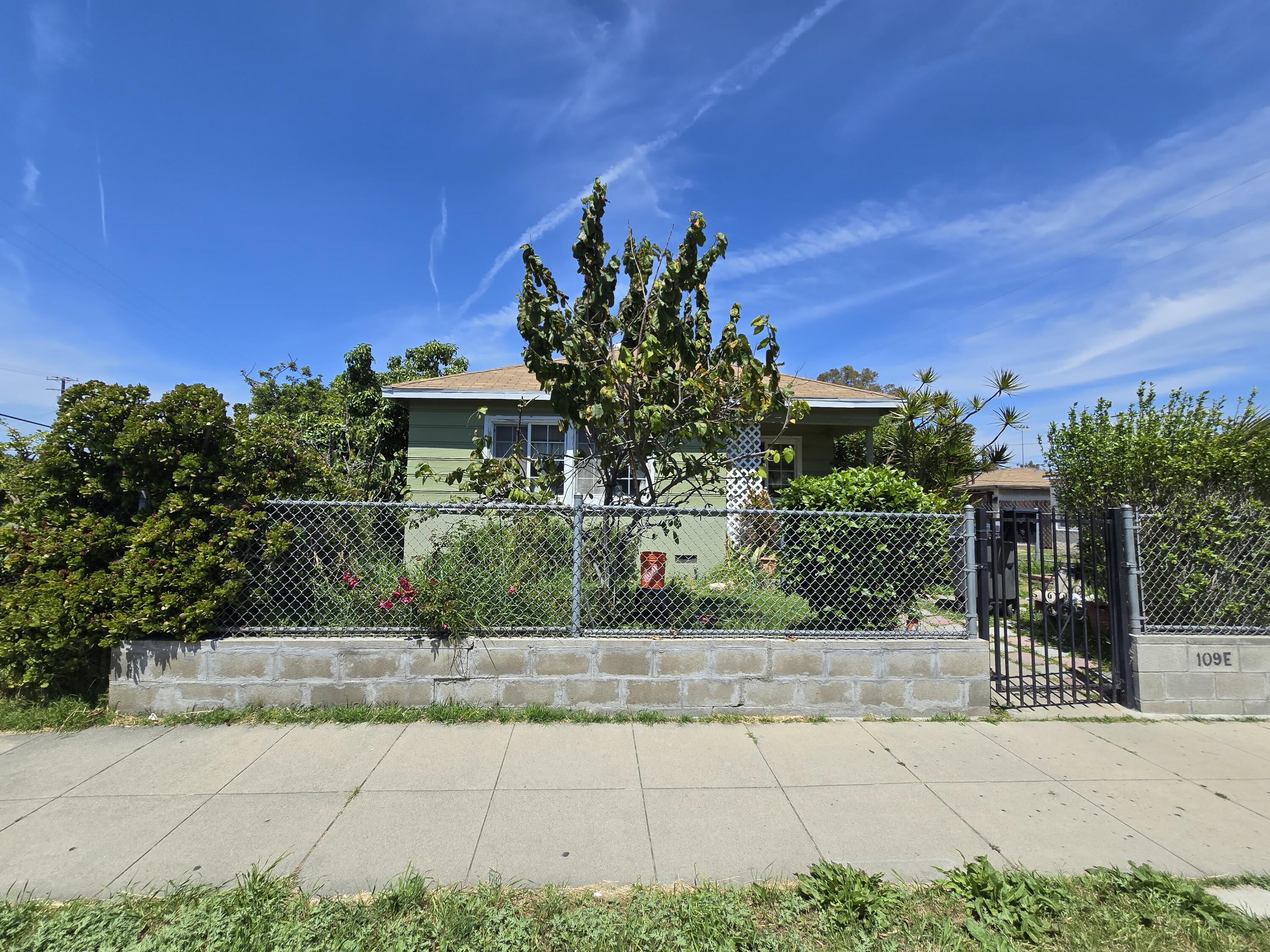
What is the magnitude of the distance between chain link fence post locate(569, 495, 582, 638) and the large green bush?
1.78 meters

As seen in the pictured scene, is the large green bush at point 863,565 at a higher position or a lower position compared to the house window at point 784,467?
lower

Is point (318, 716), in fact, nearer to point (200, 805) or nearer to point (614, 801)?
point (200, 805)

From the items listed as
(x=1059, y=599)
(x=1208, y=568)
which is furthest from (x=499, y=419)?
(x=1208, y=568)

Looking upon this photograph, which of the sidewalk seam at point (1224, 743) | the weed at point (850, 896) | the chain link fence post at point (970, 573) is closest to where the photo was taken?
the weed at point (850, 896)

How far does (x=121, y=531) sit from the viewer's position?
427 centimetres

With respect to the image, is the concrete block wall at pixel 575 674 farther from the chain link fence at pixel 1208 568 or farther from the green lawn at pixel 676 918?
the green lawn at pixel 676 918

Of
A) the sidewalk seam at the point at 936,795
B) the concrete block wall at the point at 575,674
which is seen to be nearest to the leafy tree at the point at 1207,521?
the concrete block wall at the point at 575,674

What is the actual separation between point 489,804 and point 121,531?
332cm

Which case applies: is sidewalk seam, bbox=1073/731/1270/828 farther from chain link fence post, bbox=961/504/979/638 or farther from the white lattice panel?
the white lattice panel

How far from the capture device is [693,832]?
2990mm

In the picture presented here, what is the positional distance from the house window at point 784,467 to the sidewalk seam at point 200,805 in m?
7.94

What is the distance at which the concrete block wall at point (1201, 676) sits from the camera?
4.70 metres

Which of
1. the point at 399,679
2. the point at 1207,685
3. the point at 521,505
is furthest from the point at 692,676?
the point at 1207,685

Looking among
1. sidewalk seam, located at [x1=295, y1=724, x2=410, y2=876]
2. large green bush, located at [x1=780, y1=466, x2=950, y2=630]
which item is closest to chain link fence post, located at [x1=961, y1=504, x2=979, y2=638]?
large green bush, located at [x1=780, y1=466, x2=950, y2=630]
